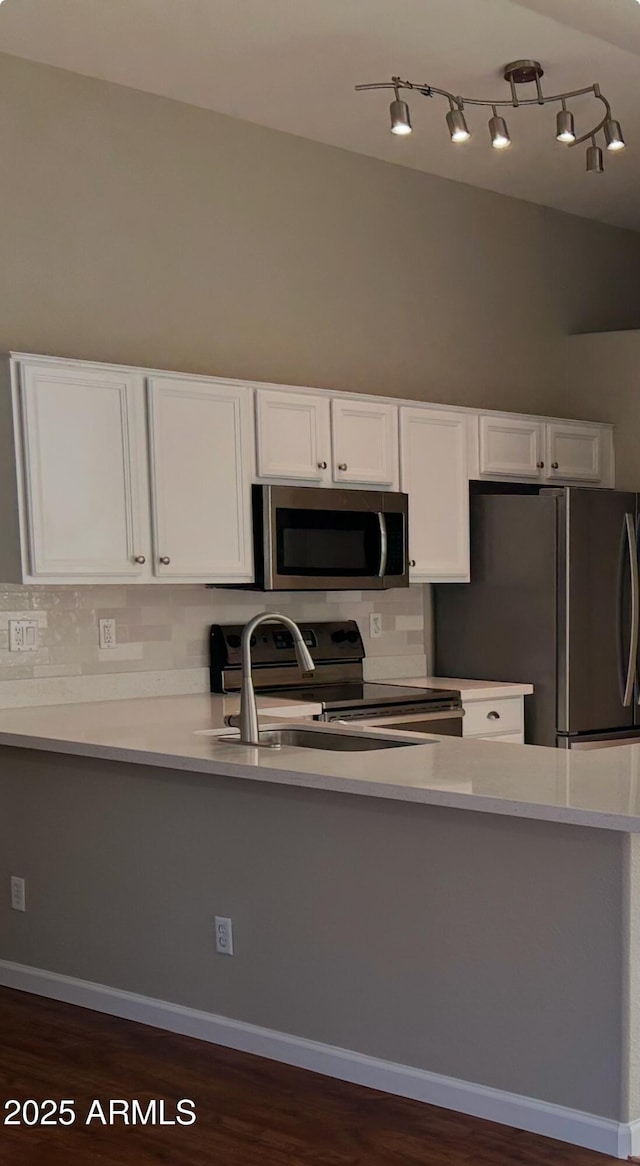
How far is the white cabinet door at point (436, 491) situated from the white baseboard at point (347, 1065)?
2.22 metres

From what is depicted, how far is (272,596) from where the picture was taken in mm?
5152

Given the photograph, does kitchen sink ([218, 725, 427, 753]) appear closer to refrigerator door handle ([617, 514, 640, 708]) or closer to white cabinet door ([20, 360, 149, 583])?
white cabinet door ([20, 360, 149, 583])

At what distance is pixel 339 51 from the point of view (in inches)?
170

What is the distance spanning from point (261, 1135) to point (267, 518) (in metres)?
2.32

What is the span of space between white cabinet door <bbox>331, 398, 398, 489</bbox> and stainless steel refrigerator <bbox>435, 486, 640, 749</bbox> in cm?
60

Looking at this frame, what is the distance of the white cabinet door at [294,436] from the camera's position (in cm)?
468

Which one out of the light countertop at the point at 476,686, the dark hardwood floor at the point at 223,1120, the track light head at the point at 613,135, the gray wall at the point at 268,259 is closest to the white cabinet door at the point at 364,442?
the gray wall at the point at 268,259

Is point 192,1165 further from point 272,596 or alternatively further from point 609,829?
point 272,596

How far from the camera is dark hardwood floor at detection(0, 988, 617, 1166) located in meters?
2.77

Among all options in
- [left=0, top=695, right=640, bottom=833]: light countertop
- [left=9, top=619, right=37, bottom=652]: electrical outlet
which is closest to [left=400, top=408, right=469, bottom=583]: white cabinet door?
[left=0, top=695, right=640, bottom=833]: light countertop

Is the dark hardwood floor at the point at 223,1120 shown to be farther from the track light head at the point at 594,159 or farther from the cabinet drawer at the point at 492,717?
the track light head at the point at 594,159

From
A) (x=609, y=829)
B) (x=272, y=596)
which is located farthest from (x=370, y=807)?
(x=272, y=596)

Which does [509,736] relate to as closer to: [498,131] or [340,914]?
[340,914]

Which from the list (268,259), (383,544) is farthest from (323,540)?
(268,259)
